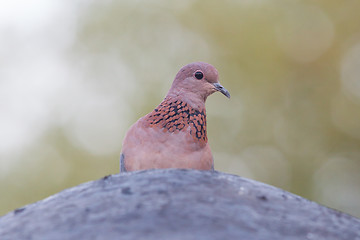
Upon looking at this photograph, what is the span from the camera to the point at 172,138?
351cm

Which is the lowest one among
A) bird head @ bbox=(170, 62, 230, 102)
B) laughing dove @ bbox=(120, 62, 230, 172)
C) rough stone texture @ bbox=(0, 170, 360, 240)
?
rough stone texture @ bbox=(0, 170, 360, 240)

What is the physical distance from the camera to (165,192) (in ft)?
6.56

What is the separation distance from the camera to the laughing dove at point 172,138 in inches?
133

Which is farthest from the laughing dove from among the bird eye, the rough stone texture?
the rough stone texture

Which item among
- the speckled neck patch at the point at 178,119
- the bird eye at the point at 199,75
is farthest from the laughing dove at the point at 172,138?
the bird eye at the point at 199,75

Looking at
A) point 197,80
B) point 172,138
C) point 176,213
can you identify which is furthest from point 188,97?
point 176,213

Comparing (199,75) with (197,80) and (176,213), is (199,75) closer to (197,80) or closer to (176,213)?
(197,80)

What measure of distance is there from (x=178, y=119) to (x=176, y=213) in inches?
72.7

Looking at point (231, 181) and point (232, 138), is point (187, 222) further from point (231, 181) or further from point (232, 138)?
point (232, 138)

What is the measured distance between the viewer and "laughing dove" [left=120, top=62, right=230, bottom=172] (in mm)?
3389

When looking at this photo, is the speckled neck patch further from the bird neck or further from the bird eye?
the bird eye

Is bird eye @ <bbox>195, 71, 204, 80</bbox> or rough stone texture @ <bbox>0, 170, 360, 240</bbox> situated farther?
bird eye @ <bbox>195, 71, 204, 80</bbox>

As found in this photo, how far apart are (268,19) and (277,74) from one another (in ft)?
6.17

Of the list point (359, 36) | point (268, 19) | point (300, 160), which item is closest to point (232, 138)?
point (300, 160)
